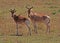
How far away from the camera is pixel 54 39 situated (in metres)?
15.3

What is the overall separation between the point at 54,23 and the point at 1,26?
3637 millimetres

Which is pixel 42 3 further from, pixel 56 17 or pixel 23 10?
pixel 56 17

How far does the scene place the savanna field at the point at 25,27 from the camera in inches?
601

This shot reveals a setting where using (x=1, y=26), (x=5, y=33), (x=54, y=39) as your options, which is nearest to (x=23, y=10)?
(x=1, y=26)

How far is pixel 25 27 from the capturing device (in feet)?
64.2

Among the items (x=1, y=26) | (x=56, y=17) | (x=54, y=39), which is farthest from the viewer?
(x=56, y=17)

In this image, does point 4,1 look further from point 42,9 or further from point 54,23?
point 54,23

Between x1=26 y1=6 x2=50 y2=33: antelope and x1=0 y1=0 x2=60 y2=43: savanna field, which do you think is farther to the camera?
x1=26 y1=6 x2=50 y2=33: antelope

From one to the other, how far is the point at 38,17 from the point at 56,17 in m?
3.98

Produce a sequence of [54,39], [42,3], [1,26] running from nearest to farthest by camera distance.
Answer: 1. [54,39]
2. [1,26]
3. [42,3]

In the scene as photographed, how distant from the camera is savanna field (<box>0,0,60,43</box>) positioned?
601 inches

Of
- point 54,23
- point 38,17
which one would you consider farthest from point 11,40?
point 54,23

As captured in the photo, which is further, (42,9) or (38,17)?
(42,9)

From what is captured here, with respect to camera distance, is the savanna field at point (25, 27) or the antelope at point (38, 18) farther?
the antelope at point (38, 18)
